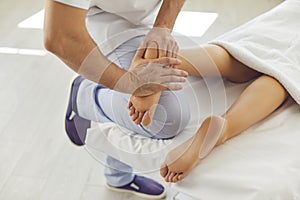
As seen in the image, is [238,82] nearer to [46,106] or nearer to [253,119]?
[253,119]

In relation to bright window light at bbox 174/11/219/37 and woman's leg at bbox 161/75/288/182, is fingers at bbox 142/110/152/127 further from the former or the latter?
bright window light at bbox 174/11/219/37

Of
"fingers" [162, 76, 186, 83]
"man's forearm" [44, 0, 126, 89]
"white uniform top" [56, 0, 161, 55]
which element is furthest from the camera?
"white uniform top" [56, 0, 161, 55]

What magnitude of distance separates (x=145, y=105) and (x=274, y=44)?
49 cm

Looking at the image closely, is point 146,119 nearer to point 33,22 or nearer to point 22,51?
point 22,51

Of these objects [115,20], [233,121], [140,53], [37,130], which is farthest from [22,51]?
[233,121]

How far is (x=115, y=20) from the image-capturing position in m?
1.21

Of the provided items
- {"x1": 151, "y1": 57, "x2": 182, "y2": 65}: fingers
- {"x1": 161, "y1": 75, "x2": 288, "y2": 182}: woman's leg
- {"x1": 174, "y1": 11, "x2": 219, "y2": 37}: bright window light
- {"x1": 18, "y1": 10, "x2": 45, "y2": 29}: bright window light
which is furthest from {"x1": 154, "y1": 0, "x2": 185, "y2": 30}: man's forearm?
{"x1": 18, "y1": 10, "x2": 45, "y2": 29}: bright window light

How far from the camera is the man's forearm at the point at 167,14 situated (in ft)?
3.97

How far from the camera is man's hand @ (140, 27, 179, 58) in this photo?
1.10m

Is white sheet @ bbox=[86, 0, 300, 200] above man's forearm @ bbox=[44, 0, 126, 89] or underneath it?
underneath

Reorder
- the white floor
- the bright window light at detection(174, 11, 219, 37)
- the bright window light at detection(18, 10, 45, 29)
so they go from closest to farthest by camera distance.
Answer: the white floor
the bright window light at detection(174, 11, 219, 37)
the bright window light at detection(18, 10, 45, 29)

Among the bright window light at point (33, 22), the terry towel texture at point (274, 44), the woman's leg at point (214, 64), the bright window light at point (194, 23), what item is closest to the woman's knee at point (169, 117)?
the woman's leg at point (214, 64)

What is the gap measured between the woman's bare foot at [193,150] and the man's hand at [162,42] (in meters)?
0.19

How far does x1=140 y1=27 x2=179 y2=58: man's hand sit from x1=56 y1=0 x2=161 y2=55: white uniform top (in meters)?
0.09
